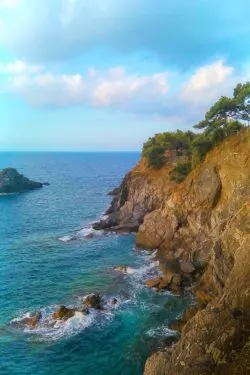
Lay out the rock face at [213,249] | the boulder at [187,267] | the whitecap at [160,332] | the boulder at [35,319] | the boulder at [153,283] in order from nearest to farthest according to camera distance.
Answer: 1. the rock face at [213,249]
2. the whitecap at [160,332]
3. the boulder at [35,319]
4. the boulder at [153,283]
5. the boulder at [187,267]

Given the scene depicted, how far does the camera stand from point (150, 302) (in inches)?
A: 1783

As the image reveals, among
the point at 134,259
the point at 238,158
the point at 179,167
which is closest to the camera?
the point at 238,158

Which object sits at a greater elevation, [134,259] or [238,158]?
[238,158]

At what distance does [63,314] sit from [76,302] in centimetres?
378

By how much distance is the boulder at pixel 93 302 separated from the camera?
43875mm

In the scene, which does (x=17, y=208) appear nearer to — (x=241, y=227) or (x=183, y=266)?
(x=183, y=266)

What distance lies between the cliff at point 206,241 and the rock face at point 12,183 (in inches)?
2699

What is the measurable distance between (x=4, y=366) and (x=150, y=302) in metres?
17.6

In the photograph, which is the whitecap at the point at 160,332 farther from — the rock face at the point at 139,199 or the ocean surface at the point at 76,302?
the rock face at the point at 139,199

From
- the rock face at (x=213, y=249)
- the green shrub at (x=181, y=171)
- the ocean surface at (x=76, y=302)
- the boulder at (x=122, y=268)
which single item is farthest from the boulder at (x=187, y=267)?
the green shrub at (x=181, y=171)

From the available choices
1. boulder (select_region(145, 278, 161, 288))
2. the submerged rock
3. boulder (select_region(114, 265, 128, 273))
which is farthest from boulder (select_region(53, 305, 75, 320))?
boulder (select_region(114, 265, 128, 273))

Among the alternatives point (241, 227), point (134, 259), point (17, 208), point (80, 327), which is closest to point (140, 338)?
point (80, 327)

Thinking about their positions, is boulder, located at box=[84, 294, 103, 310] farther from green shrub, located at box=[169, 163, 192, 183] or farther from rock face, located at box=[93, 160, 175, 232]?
rock face, located at box=[93, 160, 175, 232]

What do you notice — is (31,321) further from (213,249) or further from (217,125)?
(217,125)
